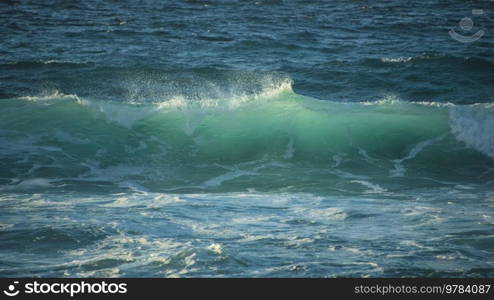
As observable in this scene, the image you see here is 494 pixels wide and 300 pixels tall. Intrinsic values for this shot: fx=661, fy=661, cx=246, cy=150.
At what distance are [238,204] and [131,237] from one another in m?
2.03

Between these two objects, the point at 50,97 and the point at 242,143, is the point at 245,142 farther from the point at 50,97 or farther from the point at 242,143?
the point at 50,97

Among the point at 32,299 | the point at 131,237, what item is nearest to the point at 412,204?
the point at 131,237

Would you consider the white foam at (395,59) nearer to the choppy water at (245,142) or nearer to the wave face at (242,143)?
the choppy water at (245,142)

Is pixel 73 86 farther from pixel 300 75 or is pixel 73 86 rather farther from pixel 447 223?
pixel 447 223

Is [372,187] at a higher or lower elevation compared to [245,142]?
lower

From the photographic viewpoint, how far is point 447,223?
25.0ft
